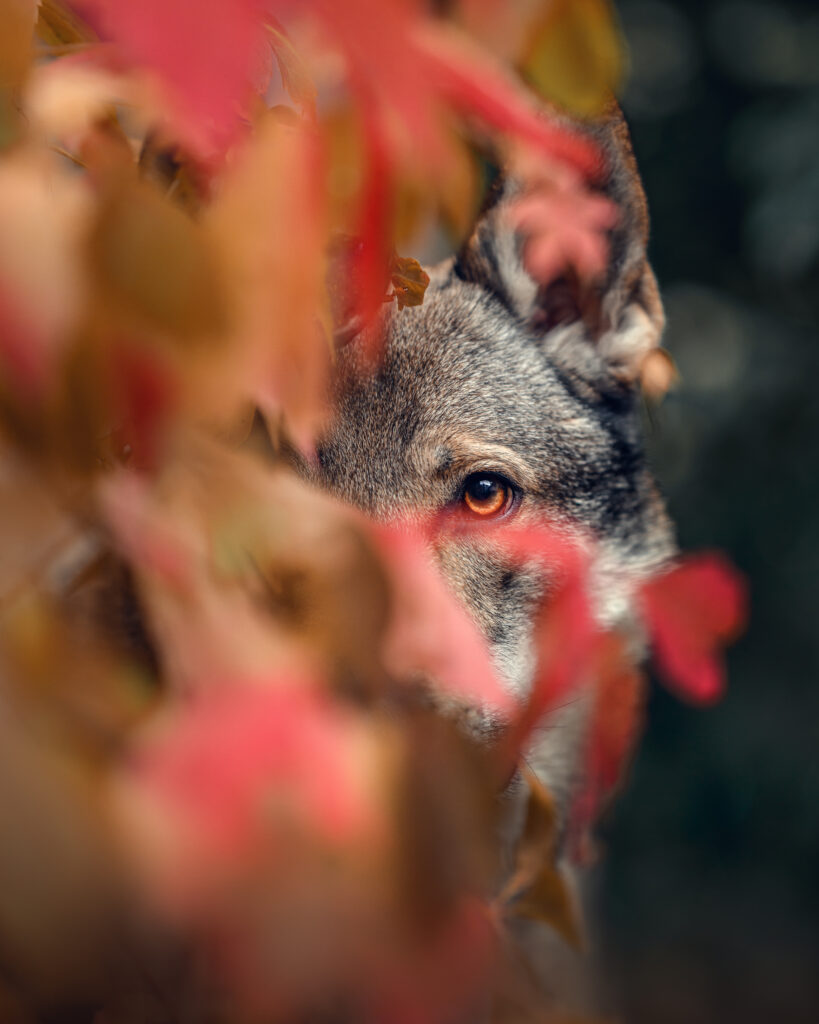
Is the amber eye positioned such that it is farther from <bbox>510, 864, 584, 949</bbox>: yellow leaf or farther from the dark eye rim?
<bbox>510, 864, 584, 949</bbox>: yellow leaf

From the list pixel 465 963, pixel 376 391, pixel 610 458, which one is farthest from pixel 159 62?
pixel 610 458

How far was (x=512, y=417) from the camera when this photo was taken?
3.98ft

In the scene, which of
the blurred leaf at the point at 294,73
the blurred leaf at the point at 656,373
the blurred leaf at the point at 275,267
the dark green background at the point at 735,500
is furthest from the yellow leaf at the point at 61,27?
the dark green background at the point at 735,500

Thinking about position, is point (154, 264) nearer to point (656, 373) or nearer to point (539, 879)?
point (539, 879)

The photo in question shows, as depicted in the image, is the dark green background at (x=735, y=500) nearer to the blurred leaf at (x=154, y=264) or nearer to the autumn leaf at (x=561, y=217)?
the autumn leaf at (x=561, y=217)

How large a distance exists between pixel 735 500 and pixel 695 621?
287 cm

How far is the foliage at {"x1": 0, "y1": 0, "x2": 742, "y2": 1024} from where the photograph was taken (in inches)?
11.5

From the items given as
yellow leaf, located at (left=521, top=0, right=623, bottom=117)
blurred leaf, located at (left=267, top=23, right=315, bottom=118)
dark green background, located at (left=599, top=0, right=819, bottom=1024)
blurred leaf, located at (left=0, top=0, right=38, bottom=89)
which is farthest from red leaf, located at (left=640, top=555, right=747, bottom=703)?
dark green background, located at (left=599, top=0, right=819, bottom=1024)

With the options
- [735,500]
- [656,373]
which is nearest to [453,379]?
[656,373]

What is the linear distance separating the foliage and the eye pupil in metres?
0.62

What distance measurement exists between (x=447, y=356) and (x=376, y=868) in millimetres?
958

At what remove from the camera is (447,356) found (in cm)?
121

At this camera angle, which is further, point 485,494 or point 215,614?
point 485,494

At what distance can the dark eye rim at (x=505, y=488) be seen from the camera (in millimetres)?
1130
